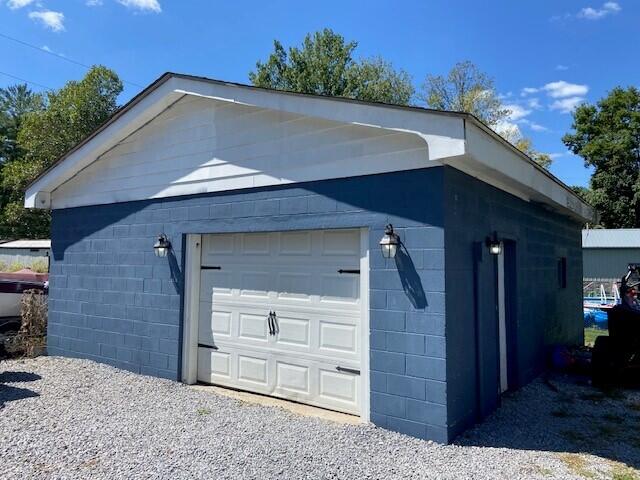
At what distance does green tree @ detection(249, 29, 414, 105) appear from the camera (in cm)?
2809

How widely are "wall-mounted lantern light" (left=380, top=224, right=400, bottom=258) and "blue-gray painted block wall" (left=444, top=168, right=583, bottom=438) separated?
48 centimetres

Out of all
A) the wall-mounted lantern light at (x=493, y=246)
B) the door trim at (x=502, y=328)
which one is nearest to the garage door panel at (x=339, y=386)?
the wall-mounted lantern light at (x=493, y=246)

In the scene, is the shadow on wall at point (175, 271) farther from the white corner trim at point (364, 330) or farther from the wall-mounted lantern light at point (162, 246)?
the white corner trim at point (364, 330)

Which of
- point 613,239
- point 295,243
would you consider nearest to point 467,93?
point 613,239

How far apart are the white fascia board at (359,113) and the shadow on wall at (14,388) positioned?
4.21 meters

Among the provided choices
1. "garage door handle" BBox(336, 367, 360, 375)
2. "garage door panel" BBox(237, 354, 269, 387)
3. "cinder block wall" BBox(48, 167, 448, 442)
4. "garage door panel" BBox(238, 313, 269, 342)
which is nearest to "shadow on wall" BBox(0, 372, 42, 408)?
"cinder block wall" BBox(48, 167, 448, 442)

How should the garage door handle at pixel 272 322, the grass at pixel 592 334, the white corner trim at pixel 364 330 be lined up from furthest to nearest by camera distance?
1. the grass at pixel 592 334
2. the garage door handle at pixel 272 322
3. the white corner trim at pixel 364 330

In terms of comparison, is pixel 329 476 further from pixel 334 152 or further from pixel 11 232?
pixel 11 232

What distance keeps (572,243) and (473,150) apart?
7.03m

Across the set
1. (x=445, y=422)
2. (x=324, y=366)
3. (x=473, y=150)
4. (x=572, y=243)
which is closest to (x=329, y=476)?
(x=445, y=422)

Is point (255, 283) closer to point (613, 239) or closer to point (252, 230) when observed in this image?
point (252, 230)

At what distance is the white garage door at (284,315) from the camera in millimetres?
4938

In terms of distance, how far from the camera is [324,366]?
508 cm

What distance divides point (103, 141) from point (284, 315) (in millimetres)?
3909
